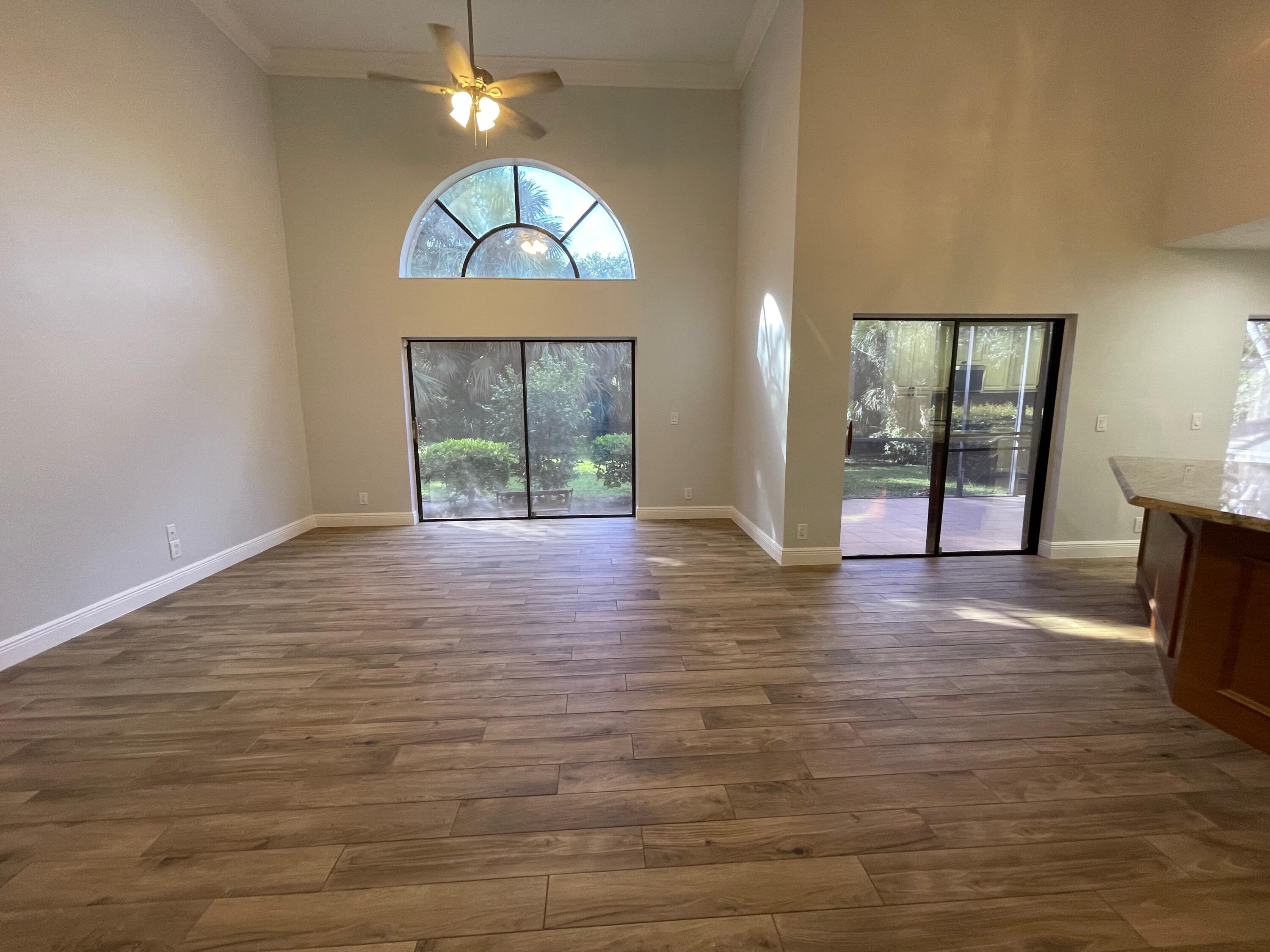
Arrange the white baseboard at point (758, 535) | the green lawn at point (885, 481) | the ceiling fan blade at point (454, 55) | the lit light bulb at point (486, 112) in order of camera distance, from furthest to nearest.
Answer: the green lawn at point (885, 481), the white baseboard at point (758, 535), the lit light bulb at point (486, 112), the ceiling fan blade at point (454, 55)

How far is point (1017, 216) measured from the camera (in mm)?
3719

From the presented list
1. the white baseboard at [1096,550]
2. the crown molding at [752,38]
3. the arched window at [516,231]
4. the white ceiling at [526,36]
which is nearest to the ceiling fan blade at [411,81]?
the white ceiling at [526,36]

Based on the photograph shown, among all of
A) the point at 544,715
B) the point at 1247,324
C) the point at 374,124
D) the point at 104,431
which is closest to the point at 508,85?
the point at 374,124

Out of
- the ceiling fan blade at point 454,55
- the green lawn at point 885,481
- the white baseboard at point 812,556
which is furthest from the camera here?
the green lawn at point 885,481

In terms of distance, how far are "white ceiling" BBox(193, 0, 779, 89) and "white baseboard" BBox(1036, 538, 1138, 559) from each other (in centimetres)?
488

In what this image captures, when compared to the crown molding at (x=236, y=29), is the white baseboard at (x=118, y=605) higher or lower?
lower

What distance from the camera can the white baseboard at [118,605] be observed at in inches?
105

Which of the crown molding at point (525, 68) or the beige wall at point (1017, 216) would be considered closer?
the beige wall at point (1017, 216)

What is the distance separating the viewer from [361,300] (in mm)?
4930

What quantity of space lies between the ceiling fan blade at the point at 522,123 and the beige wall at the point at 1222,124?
4.51 metres

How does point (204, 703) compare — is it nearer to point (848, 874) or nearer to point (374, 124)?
point (848, 874)

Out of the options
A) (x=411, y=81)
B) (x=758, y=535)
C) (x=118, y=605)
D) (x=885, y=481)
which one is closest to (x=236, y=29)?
(x=411, y=81)

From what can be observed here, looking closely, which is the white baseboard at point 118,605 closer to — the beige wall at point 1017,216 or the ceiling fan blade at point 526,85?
the ceiling fan blade at point 526,85

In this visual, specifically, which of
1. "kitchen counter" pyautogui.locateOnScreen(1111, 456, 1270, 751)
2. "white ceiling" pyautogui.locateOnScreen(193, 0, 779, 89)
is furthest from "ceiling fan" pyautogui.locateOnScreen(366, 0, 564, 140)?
"kitchen counter" pyautogui.locateOnScreen(1111, 456, 1270, 751)
